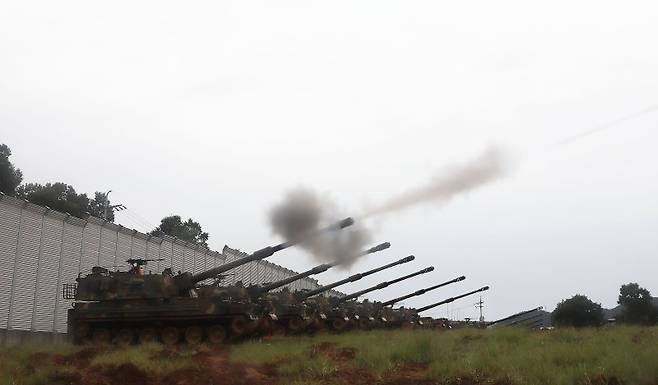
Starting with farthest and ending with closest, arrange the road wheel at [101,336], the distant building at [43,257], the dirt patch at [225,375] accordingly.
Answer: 1. the distant building at [43,257]
2. the road wheel at [101,336]
3. the dirt patch at [225,375]

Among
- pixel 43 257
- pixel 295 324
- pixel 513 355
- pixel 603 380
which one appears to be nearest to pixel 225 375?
pixel 513 355

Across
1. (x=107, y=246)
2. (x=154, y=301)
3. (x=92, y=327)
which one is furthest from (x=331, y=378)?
(x=107, y=246)

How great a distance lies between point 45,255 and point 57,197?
117ft

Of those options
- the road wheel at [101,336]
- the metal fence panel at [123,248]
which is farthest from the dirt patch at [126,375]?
the metal fence panel at [123,248]

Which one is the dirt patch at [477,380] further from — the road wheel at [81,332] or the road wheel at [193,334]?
the road wheel at [81,332]

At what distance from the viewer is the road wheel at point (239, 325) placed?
23.1 metres

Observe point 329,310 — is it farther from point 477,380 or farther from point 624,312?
point 624,312

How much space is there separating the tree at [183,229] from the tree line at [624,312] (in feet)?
139

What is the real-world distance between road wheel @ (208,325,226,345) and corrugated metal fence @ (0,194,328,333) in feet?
34.4

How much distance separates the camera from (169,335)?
2328 cm

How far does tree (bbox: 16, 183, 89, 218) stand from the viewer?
6109cm

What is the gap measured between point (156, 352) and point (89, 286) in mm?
7463

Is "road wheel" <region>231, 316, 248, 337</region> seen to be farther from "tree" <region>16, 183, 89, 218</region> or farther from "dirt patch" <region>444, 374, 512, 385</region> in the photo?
"tree" <region>16, 183, 89, 218</region>

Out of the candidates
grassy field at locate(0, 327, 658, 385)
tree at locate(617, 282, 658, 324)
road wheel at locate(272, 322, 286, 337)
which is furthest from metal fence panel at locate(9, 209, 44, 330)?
tree at locate(617, 282, 658, 324)
